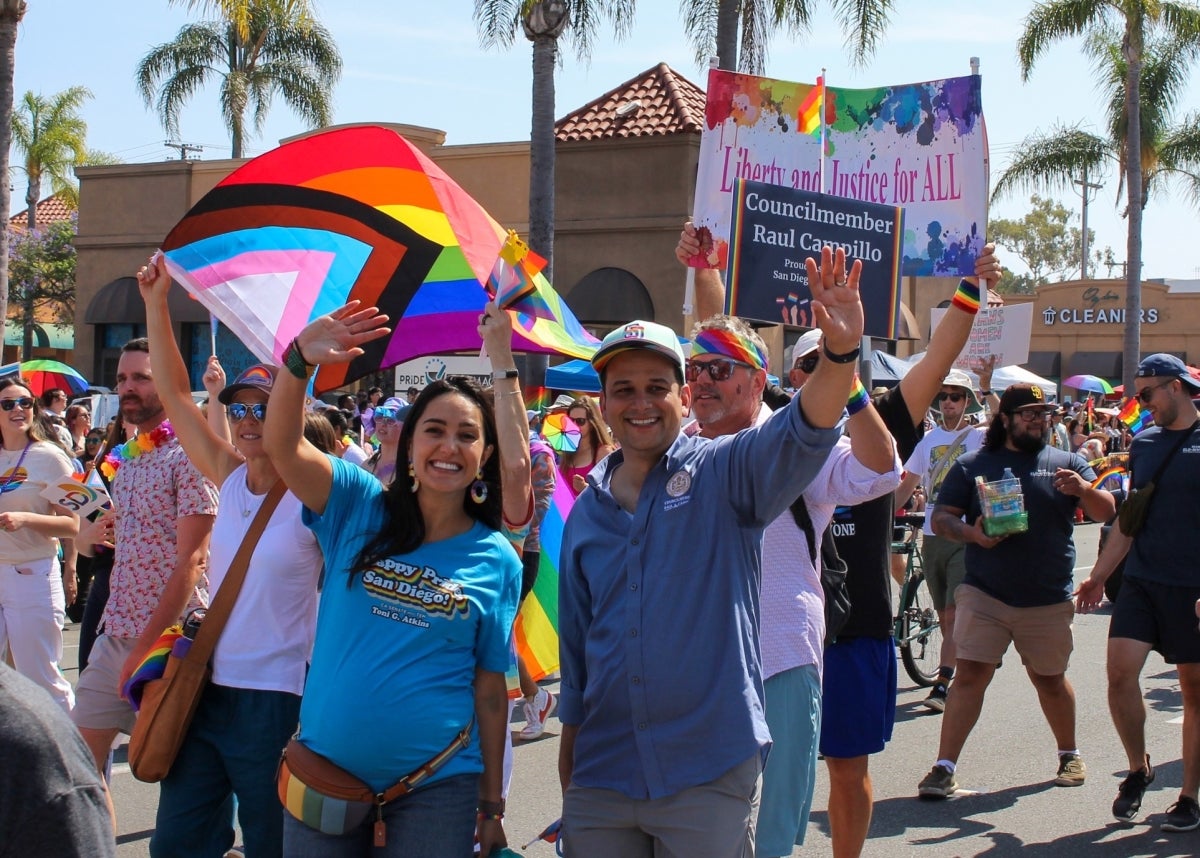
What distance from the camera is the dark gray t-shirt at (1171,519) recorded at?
21.1 feet

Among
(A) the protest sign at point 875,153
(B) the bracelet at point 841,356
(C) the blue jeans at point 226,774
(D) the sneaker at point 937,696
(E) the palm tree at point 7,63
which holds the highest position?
(E) the palm tree at point 7,63

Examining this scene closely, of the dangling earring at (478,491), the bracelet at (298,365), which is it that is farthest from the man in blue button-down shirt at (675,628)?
the bracelet at (298,365)

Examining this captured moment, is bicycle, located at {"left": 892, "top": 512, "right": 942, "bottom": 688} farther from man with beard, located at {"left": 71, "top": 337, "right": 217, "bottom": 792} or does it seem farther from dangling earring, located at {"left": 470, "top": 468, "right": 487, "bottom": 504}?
dangling earring, located at {"left": 470, "top": 468, "right": 487, "bottom": 504}

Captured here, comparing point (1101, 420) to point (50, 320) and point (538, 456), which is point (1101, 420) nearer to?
point (538, 456)

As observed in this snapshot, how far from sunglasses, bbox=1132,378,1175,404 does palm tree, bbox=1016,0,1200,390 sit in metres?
21.9

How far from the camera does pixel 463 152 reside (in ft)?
84.0

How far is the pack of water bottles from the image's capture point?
6824 millimetres

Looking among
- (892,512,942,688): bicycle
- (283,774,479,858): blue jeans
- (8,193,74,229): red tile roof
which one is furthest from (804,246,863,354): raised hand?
(8,193,74,229): red tile roof

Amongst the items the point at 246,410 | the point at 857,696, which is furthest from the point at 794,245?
the point at 246,410

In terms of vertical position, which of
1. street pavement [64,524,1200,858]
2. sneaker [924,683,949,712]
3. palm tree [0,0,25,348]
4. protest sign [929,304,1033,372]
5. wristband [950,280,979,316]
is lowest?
street pavement [64,524,1200,858]

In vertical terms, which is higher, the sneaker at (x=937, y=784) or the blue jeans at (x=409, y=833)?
the blue jeans at (x=409, y=833)

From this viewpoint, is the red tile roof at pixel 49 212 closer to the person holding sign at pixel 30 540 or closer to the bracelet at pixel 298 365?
the person holding sign at pixel 30 540

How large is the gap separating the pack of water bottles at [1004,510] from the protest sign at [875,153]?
3.77 feet

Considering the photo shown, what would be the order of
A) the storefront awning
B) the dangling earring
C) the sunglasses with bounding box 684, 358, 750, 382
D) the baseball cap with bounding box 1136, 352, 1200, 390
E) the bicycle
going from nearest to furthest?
1. the dangling earring
2. the sunglasses with bounding box 684, 358, 750, 382
3. the baseball cap with bounding box 1136, 352, 1200, 390
4. the bicycle
5. the storefront awning
